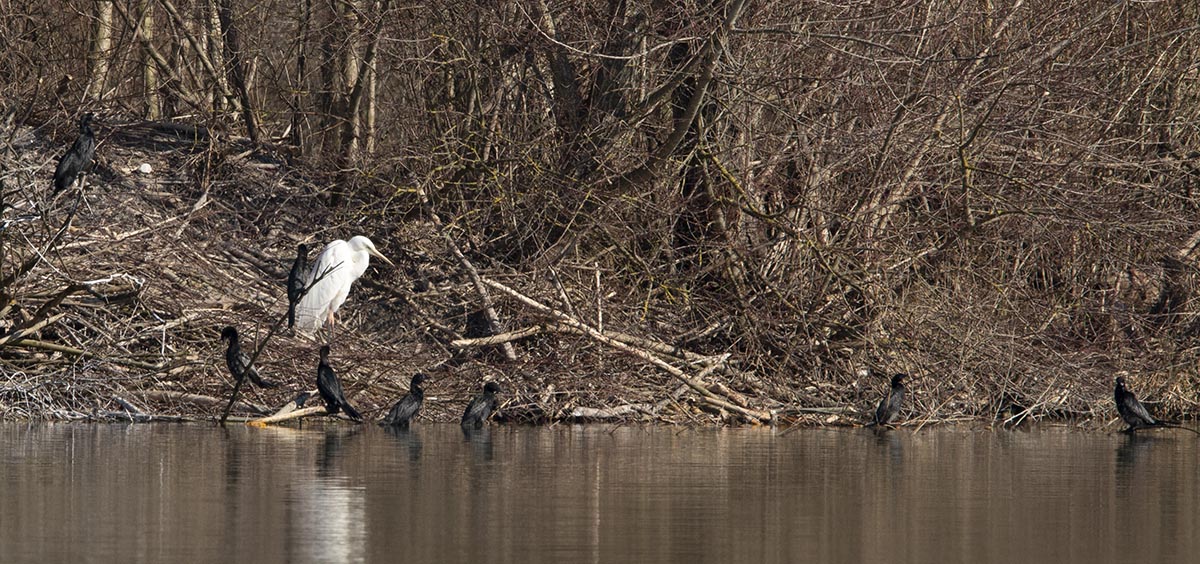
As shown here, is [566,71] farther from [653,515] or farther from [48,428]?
A: [653,515]

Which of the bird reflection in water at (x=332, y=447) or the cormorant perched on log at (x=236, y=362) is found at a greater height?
the cormorant perched on log at (x=236, y=362)

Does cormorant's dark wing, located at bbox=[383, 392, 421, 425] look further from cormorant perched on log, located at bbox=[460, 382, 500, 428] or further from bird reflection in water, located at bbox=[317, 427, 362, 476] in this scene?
cormorant perched on log, located at bbox=[460, 382, 500, 428]

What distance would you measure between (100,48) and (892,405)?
440 inches

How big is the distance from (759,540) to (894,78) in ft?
33.3

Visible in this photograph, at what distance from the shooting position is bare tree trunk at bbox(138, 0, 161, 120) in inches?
785

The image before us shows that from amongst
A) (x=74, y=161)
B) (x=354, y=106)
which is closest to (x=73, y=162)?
(x=74, y=161)

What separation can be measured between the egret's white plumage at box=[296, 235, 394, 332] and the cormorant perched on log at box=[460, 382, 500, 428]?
210cm

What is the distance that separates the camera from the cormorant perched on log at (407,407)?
14703 mm

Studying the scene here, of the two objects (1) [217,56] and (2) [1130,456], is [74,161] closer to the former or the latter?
(1) [217,56]

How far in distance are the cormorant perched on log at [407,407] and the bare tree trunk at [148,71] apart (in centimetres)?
725

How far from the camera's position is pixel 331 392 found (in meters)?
14.4

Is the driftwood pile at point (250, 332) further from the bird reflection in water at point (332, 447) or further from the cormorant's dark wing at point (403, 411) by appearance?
the bird reflection in water at point (332, 447)

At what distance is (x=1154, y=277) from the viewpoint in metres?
18.5

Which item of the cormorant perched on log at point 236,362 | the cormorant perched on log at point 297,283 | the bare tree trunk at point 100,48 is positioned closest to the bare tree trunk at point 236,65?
the bare tree trunk at point 100,48
